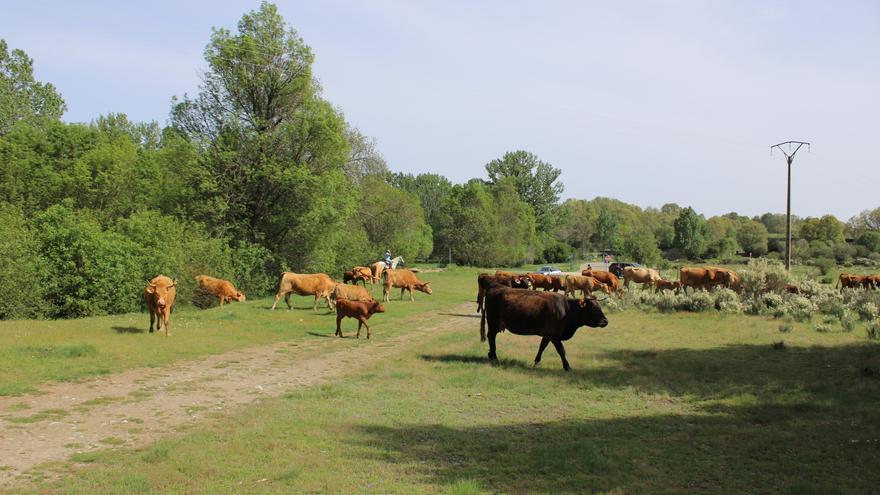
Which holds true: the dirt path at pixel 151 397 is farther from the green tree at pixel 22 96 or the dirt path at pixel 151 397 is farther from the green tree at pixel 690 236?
the green tree at pixel 690 236

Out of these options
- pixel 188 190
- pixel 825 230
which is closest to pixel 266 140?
pixel 188 190

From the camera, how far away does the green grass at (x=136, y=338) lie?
508 inches

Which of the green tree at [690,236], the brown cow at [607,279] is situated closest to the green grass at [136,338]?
the brown cow at [607,279]

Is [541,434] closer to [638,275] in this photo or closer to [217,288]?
[217,288]

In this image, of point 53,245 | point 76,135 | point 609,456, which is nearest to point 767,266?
point 609,456

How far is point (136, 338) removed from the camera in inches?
664

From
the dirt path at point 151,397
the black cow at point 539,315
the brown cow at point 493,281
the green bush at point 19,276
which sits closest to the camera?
the dirt path at point 151,397

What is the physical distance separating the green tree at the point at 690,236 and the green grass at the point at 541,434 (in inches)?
3234

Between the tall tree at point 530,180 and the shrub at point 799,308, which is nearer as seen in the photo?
the shrub at point 799,308

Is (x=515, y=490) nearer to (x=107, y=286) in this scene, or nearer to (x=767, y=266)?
(x=107, y=286)

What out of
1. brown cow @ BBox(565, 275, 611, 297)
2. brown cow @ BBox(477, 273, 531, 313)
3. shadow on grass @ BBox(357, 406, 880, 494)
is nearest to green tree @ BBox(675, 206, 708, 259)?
brown cow @ BBox(565, 275, 611, 297)

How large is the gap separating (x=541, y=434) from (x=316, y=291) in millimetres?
17450

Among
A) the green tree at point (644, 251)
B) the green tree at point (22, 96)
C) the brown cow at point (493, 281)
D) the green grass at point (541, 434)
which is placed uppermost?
the green tree at point (22, 96)

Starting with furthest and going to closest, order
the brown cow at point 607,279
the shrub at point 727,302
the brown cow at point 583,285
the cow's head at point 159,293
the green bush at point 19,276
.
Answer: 1. the brown cow at point 607,279
2. the brown cow at point 583,285
3. the shrub at point 727,302
4. the green bush at point 19,276
5. the cow's head at point 159,293
